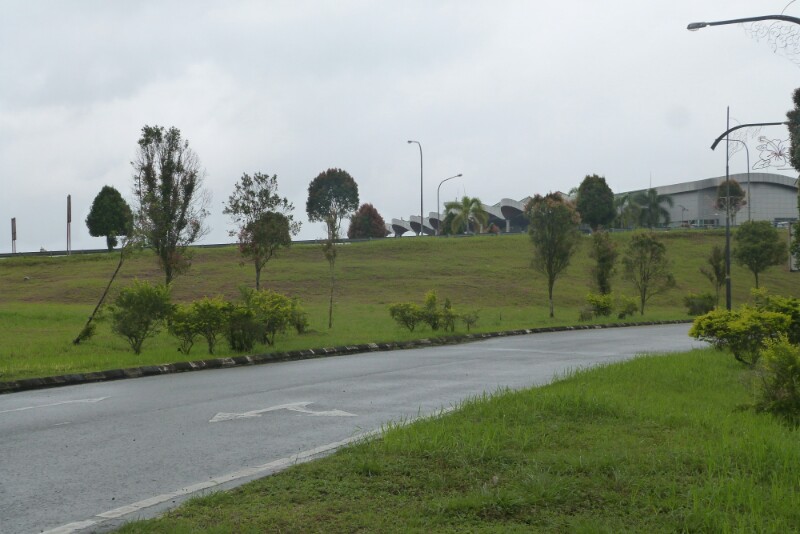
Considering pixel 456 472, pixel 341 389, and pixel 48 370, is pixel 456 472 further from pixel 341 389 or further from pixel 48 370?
pixel 48 370

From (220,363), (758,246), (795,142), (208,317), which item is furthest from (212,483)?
(758,246)

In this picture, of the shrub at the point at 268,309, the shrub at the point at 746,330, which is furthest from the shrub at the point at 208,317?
the shrub at the point at 746,330

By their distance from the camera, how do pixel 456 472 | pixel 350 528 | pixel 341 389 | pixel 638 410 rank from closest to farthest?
pixel 350 528 → pixel 456 472 → pixel 638 410 → pixel 341 389

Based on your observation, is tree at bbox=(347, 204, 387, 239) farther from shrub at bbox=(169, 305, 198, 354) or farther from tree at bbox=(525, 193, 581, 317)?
shrub at bbox=(169, 305, 198, 354)

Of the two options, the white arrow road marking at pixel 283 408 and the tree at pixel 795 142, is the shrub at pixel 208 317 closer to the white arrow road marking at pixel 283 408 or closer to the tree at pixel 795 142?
the white arrow road marking at pixel 283 408

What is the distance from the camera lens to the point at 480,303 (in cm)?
5300

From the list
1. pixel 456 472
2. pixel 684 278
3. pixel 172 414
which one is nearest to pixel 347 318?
pixel 172 414

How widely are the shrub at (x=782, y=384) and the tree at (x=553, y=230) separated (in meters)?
31.9

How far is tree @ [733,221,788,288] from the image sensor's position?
59.8 metres

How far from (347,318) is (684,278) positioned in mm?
40436

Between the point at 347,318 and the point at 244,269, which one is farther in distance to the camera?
the point at 244,269

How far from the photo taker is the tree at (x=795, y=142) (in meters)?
17.0

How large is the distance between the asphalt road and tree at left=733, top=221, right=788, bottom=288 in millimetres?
46361

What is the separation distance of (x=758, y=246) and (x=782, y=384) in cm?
5522
